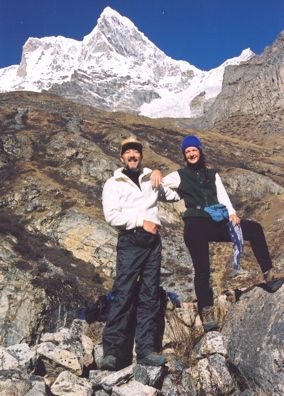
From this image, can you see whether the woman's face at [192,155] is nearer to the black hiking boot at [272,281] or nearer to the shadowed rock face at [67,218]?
the black hiking boot at [272,281]

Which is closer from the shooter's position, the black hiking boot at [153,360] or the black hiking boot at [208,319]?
the black hiking boot at [153,360]

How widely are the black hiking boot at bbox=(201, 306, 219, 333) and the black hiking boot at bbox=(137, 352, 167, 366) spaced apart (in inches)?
46.9

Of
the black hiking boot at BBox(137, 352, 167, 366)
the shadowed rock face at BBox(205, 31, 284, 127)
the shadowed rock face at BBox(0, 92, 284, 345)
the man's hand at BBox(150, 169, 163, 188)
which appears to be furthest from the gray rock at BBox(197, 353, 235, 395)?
the shadowed rock face at BBox(205, 31, 284, 127)

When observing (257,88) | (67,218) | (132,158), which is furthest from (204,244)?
(257,88)

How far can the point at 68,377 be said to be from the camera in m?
6.83

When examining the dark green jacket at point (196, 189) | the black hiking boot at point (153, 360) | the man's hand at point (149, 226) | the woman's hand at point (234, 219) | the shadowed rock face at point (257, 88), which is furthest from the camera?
the shadowed rock face at point (257, 88)

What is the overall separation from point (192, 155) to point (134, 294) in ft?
8.27

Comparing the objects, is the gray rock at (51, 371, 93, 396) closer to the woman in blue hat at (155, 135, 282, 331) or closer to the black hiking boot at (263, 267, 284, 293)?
the woman in blue hat at (155, 135, 282, 331)

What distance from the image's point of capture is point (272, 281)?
302 inches

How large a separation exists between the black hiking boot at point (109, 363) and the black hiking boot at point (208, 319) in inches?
66.5

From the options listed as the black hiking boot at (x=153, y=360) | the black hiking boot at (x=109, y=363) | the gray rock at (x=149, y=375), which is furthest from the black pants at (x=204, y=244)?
the black hiking boot at (x=109, y=363)

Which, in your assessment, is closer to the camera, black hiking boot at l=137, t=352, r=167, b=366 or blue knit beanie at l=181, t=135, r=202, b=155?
black hiking boot at l=137, t=352, r=167, b=366

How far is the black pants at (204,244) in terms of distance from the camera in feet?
25.9

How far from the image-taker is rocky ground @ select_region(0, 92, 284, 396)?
23.1 feet
